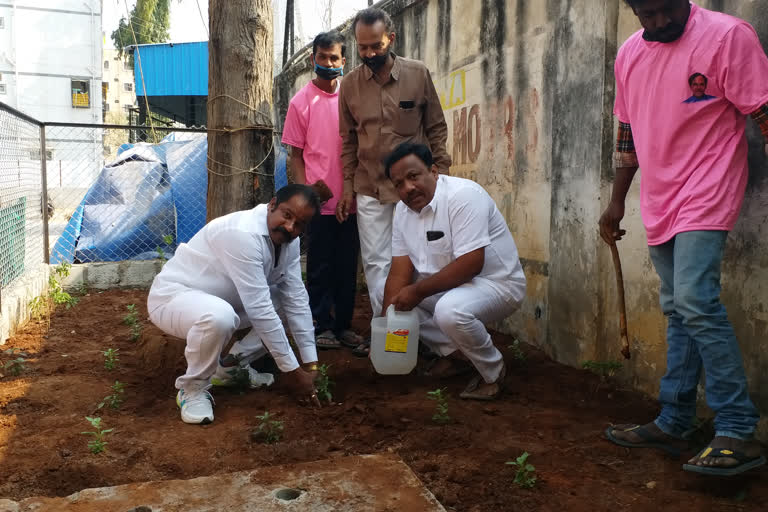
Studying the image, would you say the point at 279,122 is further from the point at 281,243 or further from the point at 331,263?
the point at 281,243

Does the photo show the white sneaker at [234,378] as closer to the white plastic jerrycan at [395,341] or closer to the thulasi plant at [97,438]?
the white plastic jerrycan at [395,341]

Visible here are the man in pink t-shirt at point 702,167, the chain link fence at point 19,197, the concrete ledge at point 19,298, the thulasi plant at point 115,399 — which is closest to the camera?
the man in pink t-shirt at point 702,167

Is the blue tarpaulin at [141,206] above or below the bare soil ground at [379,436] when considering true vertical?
above

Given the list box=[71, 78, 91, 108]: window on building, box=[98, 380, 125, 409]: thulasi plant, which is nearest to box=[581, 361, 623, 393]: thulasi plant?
box=[98, 380, 125, 409]: thulasi plant

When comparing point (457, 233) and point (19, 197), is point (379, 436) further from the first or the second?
point (19, 197)

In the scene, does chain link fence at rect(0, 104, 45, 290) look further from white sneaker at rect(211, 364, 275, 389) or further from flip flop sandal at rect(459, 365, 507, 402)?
flip flop sandal at rect(459, 365, 507, 402)

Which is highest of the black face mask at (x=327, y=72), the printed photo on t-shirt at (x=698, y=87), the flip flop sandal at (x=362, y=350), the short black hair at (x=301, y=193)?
the black face mask at (x=327, y=72)

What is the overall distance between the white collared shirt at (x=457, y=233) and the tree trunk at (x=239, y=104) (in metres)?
1.03

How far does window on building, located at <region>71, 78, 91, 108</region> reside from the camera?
2406 centimetres

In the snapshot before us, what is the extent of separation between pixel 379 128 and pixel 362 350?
4.45ft

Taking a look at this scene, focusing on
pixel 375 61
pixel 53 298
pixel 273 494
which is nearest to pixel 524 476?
pixel 273 494

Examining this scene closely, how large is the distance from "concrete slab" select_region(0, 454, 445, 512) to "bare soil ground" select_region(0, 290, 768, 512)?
16 cm

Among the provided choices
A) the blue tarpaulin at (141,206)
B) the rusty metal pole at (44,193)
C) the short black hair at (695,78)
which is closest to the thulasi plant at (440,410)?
the short black hair at (695,78)

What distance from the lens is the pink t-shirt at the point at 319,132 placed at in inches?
176
